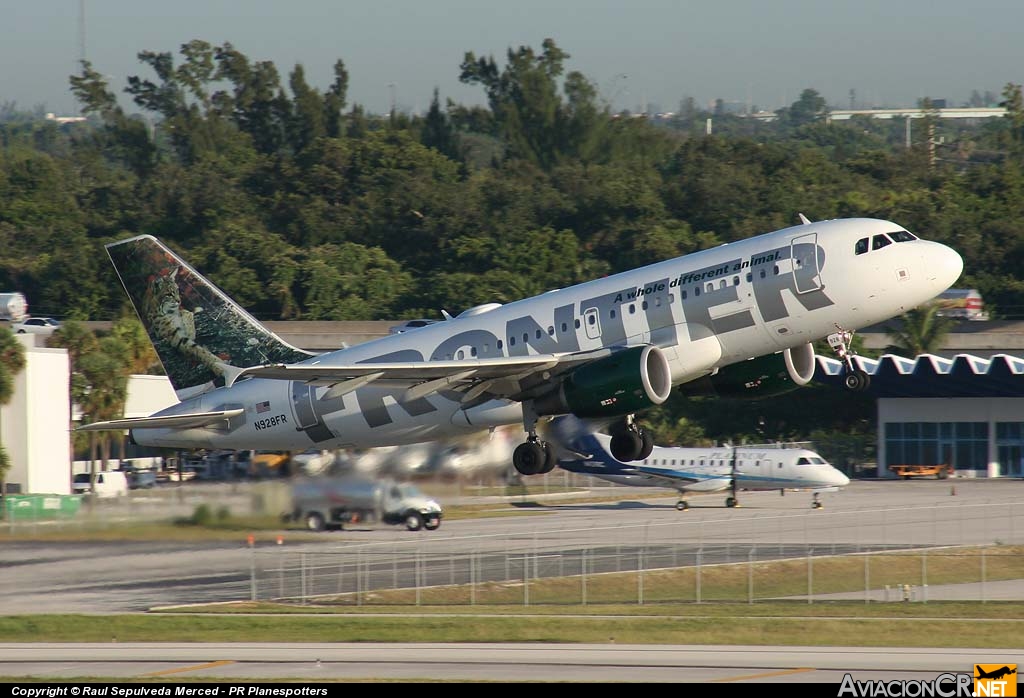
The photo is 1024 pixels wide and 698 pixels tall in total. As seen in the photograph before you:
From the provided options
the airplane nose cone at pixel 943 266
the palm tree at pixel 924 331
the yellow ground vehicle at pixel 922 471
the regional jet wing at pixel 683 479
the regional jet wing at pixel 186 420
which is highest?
the palm tree at pixel 924 331

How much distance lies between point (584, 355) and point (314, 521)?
14.4 meters

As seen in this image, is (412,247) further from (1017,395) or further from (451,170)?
(1017,395)

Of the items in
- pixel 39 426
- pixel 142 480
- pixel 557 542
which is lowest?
pixel 557 542

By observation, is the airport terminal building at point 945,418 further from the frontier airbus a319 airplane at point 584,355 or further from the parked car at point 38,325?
the frontier airbus a319 airplane at point 584,355

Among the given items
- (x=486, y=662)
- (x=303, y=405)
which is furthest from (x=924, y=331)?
(x=486, y=662)

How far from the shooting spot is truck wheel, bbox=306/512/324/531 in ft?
176

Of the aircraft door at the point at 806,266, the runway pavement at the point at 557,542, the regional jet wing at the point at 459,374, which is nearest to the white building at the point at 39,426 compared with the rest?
the runway pavement at the point at 557,542

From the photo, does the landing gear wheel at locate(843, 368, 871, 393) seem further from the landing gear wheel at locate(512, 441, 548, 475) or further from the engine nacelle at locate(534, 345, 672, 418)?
the landing gear wheel at locate(512, 441, 548, 475)

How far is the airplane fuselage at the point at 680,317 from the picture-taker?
42.9m

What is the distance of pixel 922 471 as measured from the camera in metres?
113

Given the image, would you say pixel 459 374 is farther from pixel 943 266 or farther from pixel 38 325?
pixel 38 325

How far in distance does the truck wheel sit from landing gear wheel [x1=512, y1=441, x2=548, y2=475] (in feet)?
33.3

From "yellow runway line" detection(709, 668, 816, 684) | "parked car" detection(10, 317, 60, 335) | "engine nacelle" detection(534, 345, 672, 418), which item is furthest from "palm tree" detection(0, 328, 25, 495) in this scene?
"yellow runway line" detection(709, 668, 816, 684)

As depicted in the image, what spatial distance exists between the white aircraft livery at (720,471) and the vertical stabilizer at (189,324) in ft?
136
